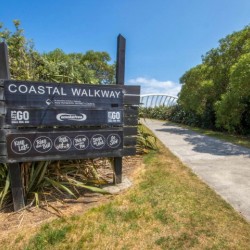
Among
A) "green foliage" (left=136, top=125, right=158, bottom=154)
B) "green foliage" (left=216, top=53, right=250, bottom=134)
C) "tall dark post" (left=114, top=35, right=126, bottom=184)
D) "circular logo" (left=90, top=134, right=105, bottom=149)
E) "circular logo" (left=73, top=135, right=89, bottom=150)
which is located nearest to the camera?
"circular logo" (left=73, top=135, right=89, bottom=150)

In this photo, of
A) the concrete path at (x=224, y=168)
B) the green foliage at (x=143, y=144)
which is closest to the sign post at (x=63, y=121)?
the concrete path at (x=224, y=168)

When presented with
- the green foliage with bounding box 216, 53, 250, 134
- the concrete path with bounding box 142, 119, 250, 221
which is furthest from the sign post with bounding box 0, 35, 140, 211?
the green foliage with bounding box 216, 53, 250, 134

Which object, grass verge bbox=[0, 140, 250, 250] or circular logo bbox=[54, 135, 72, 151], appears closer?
grass verge bbox=[0, 140, 250, 250]

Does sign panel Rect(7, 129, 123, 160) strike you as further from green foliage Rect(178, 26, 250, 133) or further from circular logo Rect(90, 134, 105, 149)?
green foliage Rect(178, 26, 250, 133)

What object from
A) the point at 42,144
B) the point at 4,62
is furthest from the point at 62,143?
the point at 4,62

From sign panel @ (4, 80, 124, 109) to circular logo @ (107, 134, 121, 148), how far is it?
0.53 m

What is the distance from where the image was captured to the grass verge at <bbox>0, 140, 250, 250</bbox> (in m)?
2.44

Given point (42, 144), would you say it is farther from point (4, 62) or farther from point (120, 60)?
point (120, 60)

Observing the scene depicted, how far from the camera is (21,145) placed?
3.13 m

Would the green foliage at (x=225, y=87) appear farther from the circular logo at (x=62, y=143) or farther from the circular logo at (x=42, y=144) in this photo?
the circular logo at (x=42, y=144)

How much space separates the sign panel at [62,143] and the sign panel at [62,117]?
148 mm

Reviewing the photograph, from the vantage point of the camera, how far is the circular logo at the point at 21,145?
10.2 feet

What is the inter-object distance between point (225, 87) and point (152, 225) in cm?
1135

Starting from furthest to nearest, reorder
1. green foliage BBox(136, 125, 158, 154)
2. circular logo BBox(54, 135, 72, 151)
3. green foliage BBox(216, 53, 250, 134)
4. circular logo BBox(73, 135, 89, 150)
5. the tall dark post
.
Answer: green foliage BBox(216, 53, 250, 134) → green foliage BBox(136, 125, 158, 154) → the tall dark post → circular logo BBox(73, 135, 89, 150) → circular logo BBox(54, 135, 72, 151)
